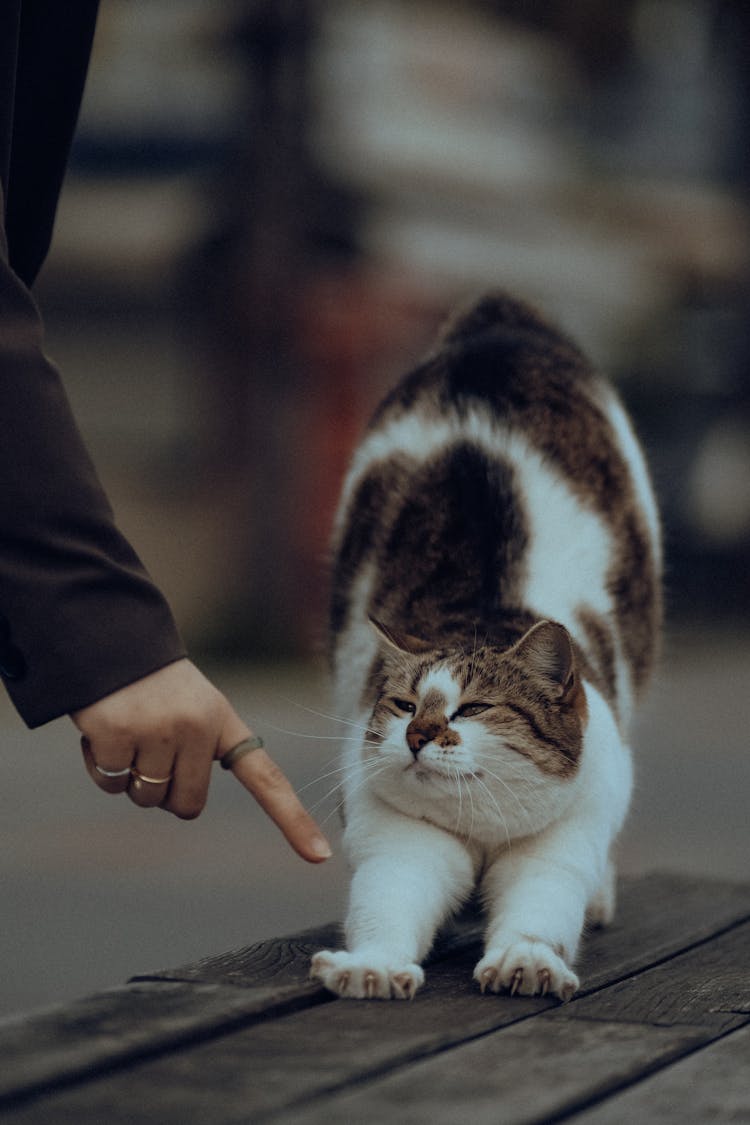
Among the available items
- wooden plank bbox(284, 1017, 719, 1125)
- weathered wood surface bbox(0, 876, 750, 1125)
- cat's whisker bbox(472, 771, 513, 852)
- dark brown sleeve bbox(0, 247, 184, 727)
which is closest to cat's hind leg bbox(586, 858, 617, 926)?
cat's whisker bbox(472, 771, 513, 852)

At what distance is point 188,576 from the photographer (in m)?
12.0

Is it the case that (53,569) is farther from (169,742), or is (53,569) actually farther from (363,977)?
(363,977)

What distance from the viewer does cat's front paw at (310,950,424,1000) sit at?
6.68 ft

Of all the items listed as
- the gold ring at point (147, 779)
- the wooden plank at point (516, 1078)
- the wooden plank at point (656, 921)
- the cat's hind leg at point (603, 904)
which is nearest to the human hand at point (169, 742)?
the gold ring at point (147, 779)

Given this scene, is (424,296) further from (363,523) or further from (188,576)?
(363,523)

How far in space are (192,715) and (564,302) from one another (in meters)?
13.2

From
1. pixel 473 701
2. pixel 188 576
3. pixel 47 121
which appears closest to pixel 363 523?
pixel 473 701

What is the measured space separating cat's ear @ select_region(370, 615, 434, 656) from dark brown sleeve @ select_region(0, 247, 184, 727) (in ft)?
3.60

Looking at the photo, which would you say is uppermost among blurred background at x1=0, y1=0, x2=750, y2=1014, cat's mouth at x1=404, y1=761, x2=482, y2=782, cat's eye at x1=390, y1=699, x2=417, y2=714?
cat's eye at x1=390, y1=699, x2=417, y2=714

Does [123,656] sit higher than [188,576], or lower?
higher

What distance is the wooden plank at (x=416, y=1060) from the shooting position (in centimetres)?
147

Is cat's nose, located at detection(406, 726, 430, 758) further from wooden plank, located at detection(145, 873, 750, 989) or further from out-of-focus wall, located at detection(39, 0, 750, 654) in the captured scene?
out-of-focus wall, located at detection(39, 0, 750, 654)

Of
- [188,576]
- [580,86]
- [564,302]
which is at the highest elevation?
[580,86]

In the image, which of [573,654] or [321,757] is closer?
[573,654]
